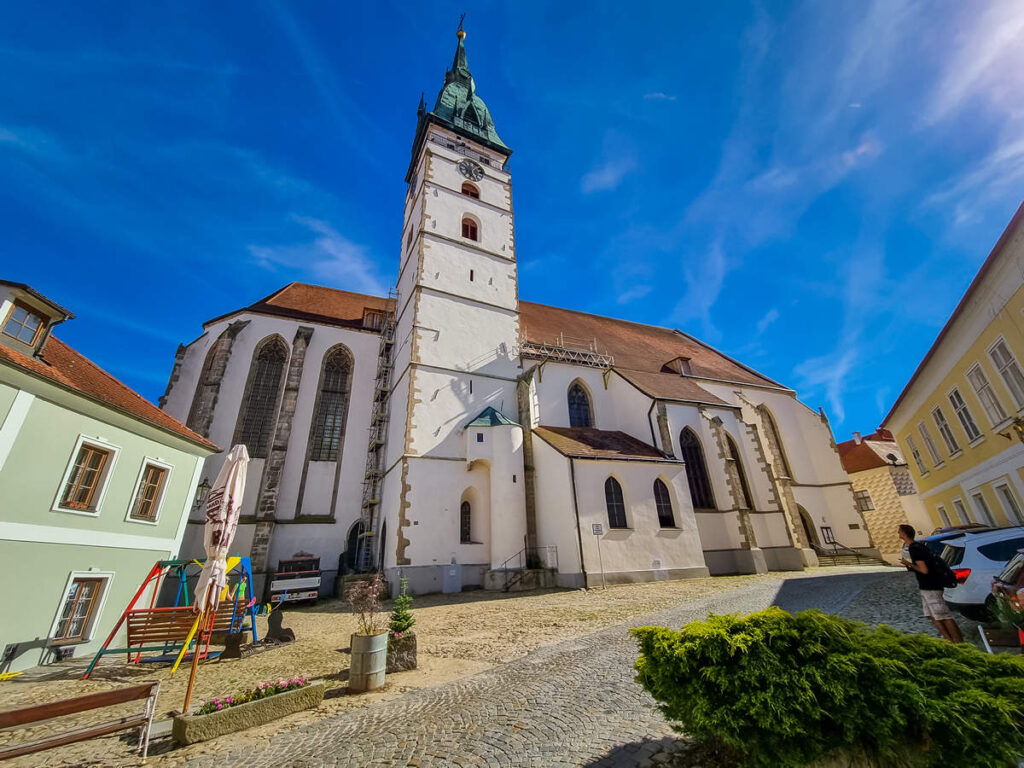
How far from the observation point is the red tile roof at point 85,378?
290 inches

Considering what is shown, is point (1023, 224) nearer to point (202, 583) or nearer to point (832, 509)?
point (202, 583)

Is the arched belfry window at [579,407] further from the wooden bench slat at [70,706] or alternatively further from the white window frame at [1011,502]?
the wooden bench slat at [70,706]

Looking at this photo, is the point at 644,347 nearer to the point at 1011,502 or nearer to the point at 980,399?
the point at 980,399

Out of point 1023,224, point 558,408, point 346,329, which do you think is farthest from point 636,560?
point 346,329

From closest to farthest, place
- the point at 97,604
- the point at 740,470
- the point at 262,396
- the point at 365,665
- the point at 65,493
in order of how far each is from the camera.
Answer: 1. the point at 365,665
2. the point at 65,493
3. the point at 97,604
4. the point at 740,470
5. the point at 262,396

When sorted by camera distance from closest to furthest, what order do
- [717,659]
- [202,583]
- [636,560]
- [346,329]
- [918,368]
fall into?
1. [717,659]
2. [202,583]
3. [918,368]
4. [636,560]
5. [346,329]

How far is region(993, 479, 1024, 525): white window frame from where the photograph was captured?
32.0 ft

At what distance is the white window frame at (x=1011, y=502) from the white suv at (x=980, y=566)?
572 centimetres

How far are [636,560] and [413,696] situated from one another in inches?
415

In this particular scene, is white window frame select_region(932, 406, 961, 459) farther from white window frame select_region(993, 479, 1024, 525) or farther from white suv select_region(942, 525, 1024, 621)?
white suv select_region(942, 525, 1024, 621)

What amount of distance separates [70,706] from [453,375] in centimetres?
1417

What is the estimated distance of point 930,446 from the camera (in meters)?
14.3

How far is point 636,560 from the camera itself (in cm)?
1391

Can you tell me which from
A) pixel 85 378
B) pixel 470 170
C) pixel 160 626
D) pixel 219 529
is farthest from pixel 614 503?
pixel 470 170
